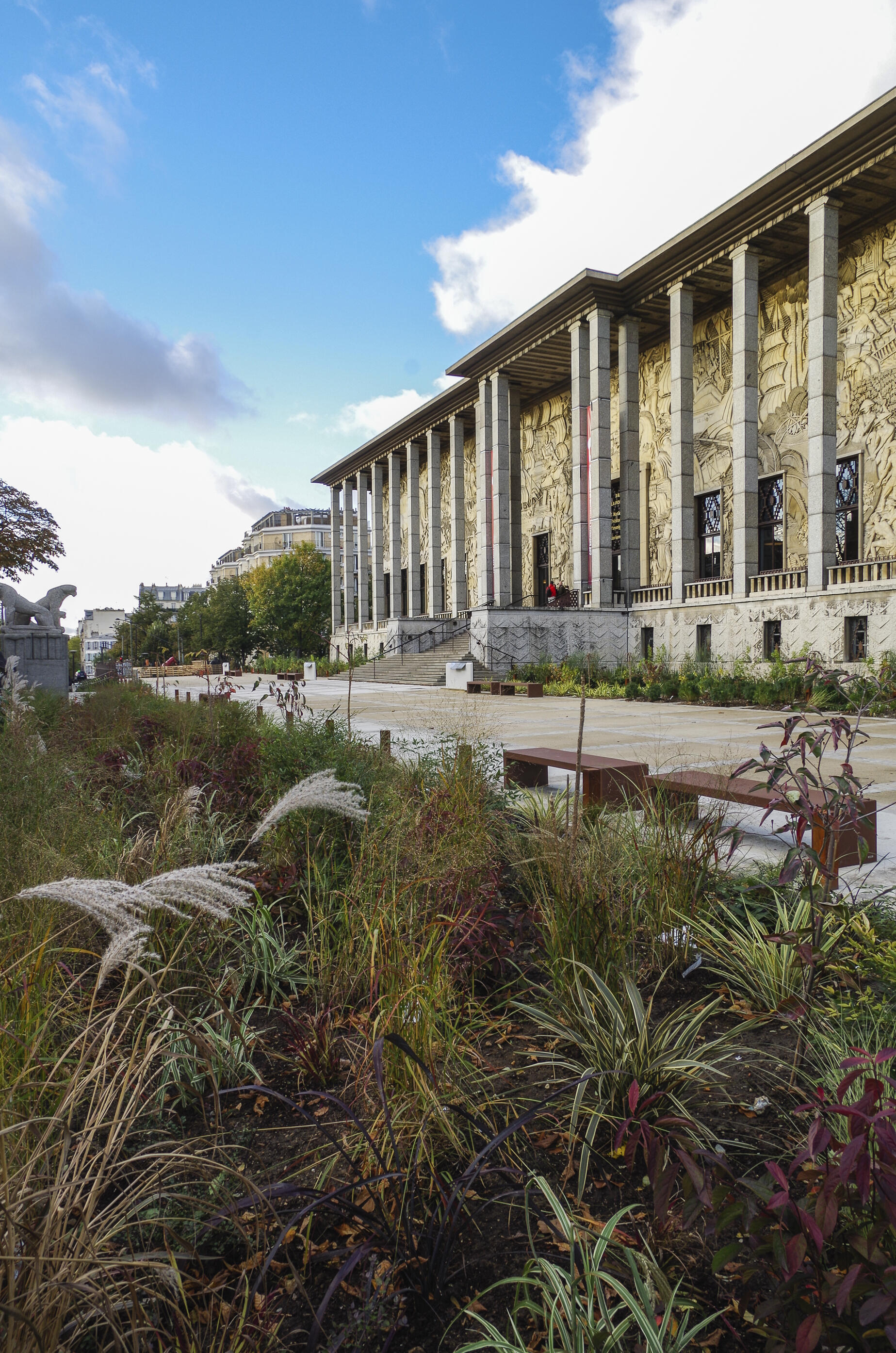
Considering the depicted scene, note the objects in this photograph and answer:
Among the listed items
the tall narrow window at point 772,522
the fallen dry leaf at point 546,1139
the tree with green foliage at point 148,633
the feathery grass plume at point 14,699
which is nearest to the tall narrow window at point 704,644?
the tall narrow window at point 772,522

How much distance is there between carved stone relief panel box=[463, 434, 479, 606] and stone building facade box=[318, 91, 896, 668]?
235 centimetres

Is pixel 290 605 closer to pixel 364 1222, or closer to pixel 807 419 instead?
pixel 807 419

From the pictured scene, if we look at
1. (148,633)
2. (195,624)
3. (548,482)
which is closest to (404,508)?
(548,482)

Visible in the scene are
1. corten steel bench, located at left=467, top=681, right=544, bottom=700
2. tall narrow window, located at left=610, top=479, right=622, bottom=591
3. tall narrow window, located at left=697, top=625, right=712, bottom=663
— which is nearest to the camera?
corten steel bench, located at left=467, top=681, right=544, bottom=700

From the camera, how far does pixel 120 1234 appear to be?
185cm

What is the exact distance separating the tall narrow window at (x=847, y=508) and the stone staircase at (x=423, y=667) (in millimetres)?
10737

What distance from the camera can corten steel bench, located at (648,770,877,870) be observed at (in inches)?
150

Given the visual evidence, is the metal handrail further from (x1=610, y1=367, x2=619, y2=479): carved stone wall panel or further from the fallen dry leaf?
the fallen dry leaf

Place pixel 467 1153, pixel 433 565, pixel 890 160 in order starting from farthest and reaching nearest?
pixel 433 565 → pixel 890 160 → pixel 467 1153

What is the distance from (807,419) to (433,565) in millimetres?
20757

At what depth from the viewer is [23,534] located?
61.9 feet

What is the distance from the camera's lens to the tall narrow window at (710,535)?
2503 centimetres

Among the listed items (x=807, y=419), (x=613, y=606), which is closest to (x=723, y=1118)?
(x=807, y=419)

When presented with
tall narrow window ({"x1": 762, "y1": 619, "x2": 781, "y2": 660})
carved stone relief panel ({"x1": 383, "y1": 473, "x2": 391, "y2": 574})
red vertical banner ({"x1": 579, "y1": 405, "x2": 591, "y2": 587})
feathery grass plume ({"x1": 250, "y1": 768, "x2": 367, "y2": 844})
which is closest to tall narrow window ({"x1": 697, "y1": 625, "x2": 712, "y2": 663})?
tall narrow window ({"x1": 762, "y1": 619, "x2": 781, "y2": 660})
